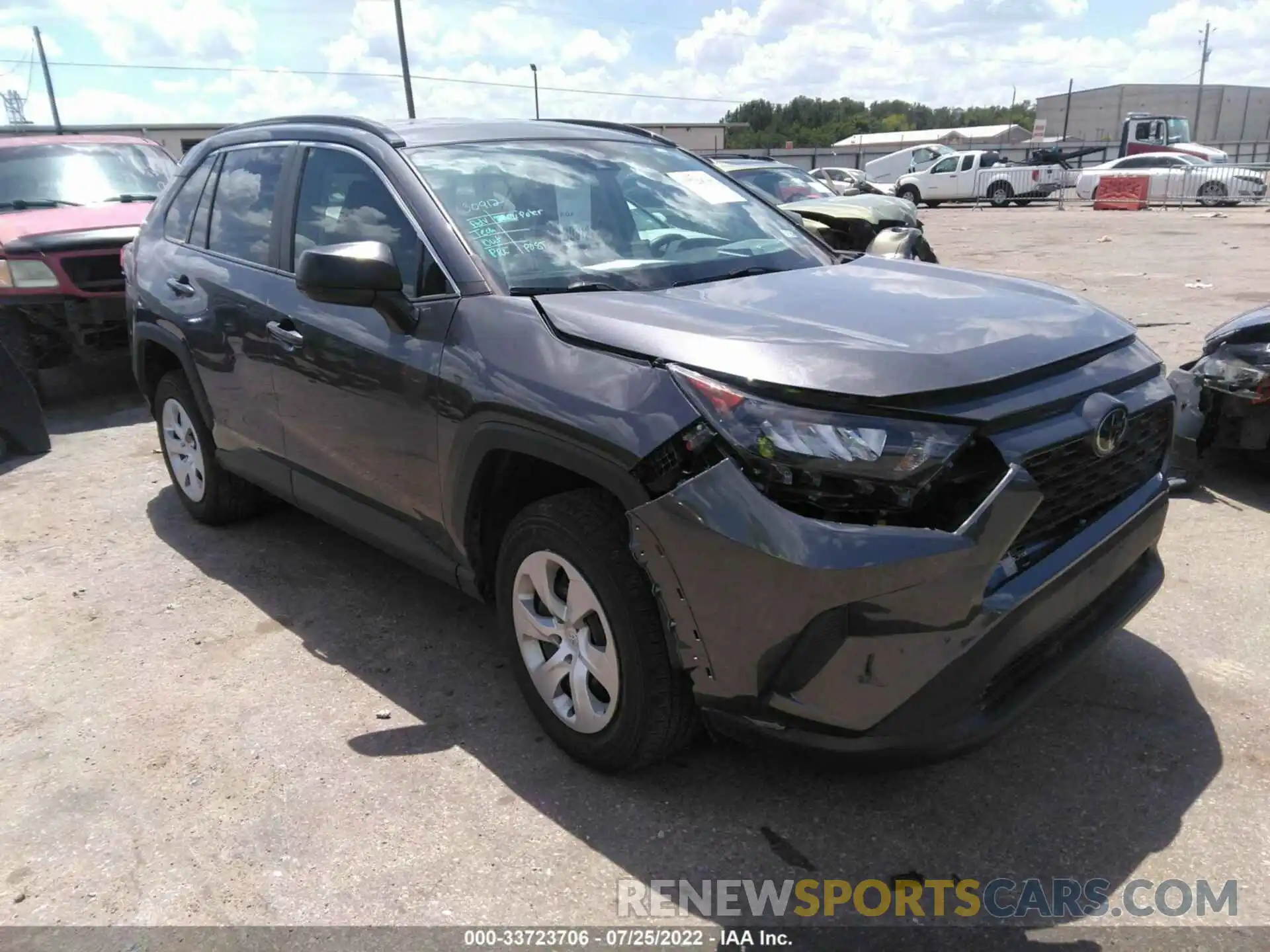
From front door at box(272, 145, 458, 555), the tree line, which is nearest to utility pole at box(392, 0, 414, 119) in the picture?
front door at box(272, 145, 458, 555)

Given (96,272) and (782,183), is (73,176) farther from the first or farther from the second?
(782,183)

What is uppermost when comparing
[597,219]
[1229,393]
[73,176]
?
[73,176]

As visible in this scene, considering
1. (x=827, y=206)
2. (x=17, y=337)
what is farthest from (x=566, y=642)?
(x=827, y=206)

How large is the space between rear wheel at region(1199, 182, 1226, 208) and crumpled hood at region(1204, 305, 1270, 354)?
79.3ft

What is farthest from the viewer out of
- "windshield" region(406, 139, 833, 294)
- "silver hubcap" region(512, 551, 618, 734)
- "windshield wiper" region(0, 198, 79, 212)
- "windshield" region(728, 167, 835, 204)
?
"windshield" region(728, 167, 835, 204)

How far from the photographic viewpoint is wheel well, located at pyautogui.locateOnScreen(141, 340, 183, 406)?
477 cm

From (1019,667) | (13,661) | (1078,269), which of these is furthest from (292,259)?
(1078,269)

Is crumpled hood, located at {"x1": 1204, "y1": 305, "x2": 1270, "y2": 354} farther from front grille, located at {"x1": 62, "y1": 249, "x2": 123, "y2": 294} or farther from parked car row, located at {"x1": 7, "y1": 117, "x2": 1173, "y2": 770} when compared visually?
front grille, located at {"x1": 62, "y1": 249, "x2": 123, "y2": 294}

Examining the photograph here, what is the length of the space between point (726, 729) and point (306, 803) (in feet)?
4.27

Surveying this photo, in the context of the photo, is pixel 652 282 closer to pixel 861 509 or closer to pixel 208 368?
pixel 861 509

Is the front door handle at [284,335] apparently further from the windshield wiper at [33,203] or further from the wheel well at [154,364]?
the windshield wiper at [33,203]

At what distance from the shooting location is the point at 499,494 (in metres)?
2.93

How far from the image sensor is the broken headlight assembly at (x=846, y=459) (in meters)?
2.11

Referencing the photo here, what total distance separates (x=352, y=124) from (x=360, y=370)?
0.99m
